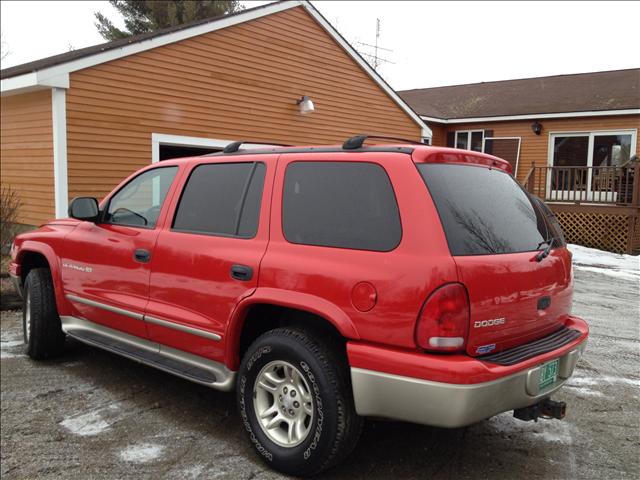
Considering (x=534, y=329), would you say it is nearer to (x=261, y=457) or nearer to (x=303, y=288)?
(x=303, y=288)

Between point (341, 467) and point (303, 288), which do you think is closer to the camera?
point (303, 288)

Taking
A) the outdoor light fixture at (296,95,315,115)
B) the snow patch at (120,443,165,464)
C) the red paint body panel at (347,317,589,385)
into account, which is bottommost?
the snow patch at (120,443,165,464)

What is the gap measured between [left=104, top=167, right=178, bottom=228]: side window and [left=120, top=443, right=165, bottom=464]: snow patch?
4.77ft

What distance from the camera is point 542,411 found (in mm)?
3021

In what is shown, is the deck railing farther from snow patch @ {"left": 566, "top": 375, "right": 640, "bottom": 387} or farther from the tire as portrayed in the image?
the tire

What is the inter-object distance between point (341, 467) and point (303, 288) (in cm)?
105

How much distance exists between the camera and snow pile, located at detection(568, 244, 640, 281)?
2.05 metres

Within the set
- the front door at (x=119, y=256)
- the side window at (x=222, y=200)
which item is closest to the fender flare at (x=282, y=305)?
the side window at (x=222, y=200)

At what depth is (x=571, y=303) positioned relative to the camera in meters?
3.17

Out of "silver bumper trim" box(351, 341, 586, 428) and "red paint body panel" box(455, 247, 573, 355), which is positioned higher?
"red paint body panel" box(455, 247, 573, 355)

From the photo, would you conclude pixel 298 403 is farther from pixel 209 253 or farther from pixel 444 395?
pixel 209 253

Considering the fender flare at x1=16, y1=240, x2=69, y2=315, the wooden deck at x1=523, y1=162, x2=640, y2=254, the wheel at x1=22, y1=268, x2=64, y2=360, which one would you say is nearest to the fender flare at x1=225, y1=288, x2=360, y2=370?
the wooden deck at x1=523, y1=162, x2=640, y2=254

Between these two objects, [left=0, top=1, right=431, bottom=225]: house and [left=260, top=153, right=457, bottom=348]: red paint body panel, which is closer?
[left=260, top=153, right=457, bottom=348]: red paint body panel

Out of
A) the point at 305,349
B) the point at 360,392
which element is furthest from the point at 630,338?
the point at 305,349
